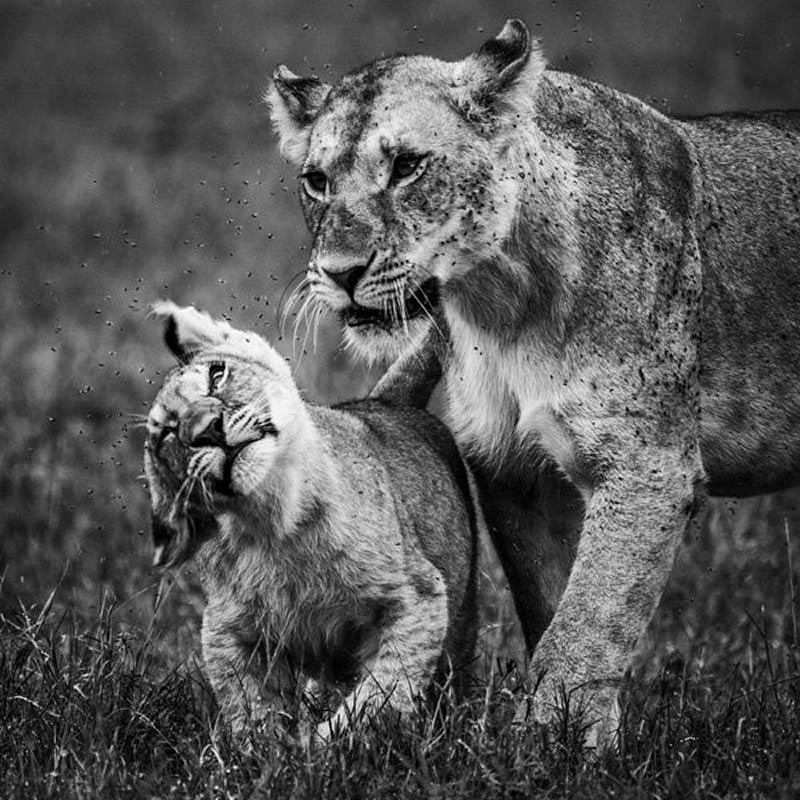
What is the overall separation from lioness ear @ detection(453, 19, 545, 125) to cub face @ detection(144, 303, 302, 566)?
962 millimetres

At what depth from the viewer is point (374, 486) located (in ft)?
17.2

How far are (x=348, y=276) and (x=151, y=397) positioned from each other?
14.8 feet

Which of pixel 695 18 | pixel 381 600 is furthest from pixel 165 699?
pixel 695 18

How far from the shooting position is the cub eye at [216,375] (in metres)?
4.79

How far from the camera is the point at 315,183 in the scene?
17.4 feet

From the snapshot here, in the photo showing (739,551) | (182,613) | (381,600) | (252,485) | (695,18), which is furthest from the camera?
(695,18)

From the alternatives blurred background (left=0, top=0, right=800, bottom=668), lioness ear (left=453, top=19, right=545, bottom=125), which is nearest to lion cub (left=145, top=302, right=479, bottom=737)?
lioness ear (left=453, top=19, right=545, bottom=125)

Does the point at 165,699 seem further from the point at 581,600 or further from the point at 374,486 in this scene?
the point at 581,600

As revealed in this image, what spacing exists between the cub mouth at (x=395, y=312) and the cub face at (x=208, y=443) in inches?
12.9

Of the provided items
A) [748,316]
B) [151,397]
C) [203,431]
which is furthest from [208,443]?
[151,397]

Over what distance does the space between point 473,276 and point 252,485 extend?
1036mm

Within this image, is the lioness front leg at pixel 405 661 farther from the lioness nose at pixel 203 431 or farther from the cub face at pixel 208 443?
the lioness nose at pixel 203 431

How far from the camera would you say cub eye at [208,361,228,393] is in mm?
4789

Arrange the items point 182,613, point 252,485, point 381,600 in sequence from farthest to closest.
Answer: point 182,613 < point 381,600 < point 252,485
